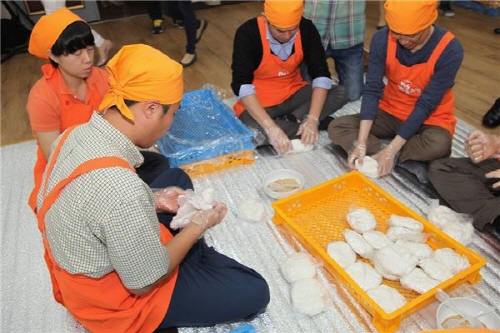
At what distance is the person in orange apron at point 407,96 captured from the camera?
1.56m

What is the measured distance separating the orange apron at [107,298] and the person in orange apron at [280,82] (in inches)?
39.2

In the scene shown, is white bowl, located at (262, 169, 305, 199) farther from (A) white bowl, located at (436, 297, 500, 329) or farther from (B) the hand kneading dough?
(A) white bowl, located at (436, 297, 500, 329)

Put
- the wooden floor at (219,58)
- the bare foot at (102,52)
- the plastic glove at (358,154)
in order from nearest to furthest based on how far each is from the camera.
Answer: the plastic glove at (358,154), the wooden floor at (219,58), the bare foot at (102,52)

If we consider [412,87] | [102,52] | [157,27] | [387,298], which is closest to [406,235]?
[387,298]

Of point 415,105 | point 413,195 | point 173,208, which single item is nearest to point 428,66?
point 415,105

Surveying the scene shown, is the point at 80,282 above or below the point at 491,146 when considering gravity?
above

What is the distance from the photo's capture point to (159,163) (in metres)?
1.77

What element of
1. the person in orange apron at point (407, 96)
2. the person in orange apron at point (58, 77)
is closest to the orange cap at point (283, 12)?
the person in orange apron at point (407, 96)

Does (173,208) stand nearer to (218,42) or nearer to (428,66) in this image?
(428,66)

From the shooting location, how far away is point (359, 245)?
1.40 metres

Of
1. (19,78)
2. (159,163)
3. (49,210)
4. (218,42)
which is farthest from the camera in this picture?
(218,42)

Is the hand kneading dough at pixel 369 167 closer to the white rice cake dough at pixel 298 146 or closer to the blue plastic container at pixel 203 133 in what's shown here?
the white rice cake dough at pixel 298 146

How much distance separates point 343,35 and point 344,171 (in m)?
0.83

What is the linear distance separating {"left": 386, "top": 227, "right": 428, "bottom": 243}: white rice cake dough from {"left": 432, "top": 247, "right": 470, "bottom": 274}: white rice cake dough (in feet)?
0.29
